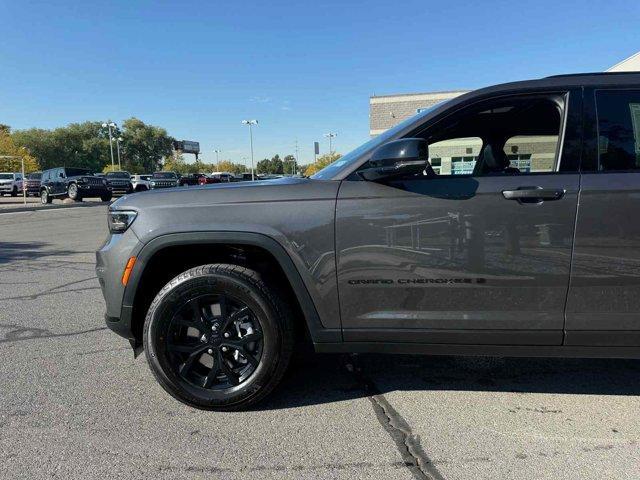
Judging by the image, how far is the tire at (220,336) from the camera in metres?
2.72

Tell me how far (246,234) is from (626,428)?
7.82ft

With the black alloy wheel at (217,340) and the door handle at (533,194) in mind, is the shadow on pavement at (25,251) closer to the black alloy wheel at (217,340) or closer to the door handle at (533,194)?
the black alloy wheel at (217,340)

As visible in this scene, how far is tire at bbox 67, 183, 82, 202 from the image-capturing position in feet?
83.2

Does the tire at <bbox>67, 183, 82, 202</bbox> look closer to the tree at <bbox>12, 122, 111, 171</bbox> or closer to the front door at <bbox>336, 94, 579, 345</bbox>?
the front door at <bbox>336, 94, 579, 345</bbox>

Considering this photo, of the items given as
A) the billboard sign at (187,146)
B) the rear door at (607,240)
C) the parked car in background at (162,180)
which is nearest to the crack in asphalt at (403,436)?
the rear door at (607,240)

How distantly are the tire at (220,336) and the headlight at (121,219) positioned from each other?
0.45 m

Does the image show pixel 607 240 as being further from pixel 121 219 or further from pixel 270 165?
pixel 270 165

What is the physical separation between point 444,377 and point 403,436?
2.77 feet

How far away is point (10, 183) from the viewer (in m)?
34.8

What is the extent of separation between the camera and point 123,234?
2.85 m

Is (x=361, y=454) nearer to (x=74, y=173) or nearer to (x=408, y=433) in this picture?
(x=408, y=433)

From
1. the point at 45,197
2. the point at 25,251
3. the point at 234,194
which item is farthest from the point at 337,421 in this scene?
the point at 45,197

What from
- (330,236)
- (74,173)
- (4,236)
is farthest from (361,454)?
(74,173)

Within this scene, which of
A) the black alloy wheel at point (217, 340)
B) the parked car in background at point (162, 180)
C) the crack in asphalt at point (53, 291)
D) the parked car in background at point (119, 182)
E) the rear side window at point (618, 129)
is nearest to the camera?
the rear side window at point (618, 129)
